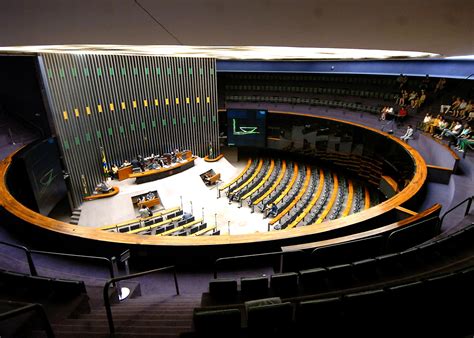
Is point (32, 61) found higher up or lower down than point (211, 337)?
higher up

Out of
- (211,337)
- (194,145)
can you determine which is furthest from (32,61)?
(211,337)

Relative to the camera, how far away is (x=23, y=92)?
9562mm

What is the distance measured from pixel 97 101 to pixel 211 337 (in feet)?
36.3

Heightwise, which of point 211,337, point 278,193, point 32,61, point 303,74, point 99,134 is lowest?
point 278,193

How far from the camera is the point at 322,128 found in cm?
1215

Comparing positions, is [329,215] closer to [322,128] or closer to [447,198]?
[447,198]

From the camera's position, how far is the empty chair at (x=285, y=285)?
3346mm

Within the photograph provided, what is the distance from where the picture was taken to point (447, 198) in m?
6.02

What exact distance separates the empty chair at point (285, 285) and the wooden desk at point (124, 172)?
1017 cm

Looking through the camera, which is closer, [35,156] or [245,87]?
[35,156]

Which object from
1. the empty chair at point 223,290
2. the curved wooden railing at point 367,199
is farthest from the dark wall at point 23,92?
the curved wooden railing at point 367,199

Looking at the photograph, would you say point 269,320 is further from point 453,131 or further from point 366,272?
point 453,131

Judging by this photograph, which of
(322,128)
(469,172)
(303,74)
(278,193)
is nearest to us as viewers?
(469,172)

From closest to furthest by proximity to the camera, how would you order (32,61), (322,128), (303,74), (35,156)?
(35,156) < (32,61) < (322,128) < (303,74)
